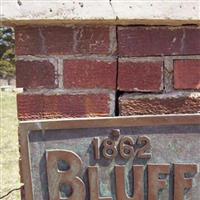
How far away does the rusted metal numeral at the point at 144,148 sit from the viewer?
5.57 feet

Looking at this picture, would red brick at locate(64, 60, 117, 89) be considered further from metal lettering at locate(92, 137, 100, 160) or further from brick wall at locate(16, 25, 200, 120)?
metal lettering at locate(92, 137, 100, 160)

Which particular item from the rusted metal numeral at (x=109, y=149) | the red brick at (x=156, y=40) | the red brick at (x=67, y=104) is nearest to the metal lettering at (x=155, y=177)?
the rusted metal numeral at (x=109, y=149)

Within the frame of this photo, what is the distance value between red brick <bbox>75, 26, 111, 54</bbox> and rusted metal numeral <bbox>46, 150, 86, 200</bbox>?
1.00 ft

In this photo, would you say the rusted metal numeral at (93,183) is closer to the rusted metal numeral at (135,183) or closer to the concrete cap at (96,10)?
the rusted metal numeral at (135,183)

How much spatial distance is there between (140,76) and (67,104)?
0.75 feet

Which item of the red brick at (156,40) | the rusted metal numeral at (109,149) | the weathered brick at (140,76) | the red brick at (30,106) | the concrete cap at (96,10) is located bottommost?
the rusted metal numeral at (109,149)

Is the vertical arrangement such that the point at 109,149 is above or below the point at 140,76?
below

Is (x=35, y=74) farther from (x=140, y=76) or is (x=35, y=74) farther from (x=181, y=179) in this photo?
(x=181, y=179)

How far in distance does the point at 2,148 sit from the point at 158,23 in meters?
4.90

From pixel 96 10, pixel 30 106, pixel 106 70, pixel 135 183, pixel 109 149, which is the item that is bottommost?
pixel 135 183

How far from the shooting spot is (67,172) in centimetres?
170

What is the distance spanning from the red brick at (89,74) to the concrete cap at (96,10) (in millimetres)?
142

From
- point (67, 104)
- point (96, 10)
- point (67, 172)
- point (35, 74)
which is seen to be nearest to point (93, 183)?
point (67, 172)

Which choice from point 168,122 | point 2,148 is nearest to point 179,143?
point 168,122
